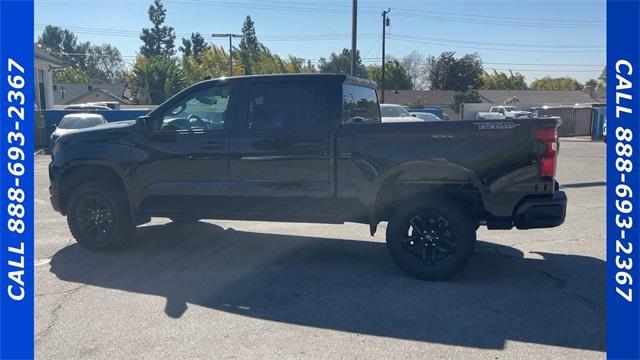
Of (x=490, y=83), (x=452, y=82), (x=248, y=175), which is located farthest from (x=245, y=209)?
(x=490, y=83)

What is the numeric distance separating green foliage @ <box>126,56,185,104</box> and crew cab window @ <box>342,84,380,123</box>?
1928 inches

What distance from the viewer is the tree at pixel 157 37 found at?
89938mm

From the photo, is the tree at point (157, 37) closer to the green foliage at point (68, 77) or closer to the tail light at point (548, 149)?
the green foliage at point (68, 77)

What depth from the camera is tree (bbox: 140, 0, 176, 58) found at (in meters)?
89.9

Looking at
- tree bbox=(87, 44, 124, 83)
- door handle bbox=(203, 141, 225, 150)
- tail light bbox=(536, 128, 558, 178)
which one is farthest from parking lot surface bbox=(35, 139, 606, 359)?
tree bbox=(87, 44, 124, 83)

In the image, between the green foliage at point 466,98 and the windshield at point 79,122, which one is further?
the green foliage at point 466,98

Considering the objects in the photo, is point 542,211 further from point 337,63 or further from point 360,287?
point 337,63

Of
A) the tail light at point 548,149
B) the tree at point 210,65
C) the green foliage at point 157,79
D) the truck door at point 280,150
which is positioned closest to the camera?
the tail light at point 548,149

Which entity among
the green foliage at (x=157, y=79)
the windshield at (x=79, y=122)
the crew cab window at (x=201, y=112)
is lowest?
the crew cab window at (x=201, y=112)

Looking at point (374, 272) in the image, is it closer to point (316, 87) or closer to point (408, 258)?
point (408, 258)

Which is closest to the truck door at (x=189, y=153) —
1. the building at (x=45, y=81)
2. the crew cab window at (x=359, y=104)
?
the crew cab window at (x=359, y=104)

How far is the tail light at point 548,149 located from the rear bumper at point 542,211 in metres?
0.26

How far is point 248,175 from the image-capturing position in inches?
250

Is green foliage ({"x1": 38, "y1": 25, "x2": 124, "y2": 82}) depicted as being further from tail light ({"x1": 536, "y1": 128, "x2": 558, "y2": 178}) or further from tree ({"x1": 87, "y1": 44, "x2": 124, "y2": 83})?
tail light ({"x1": 536, "y1": 128, "x2": 558, "y2": 178})
